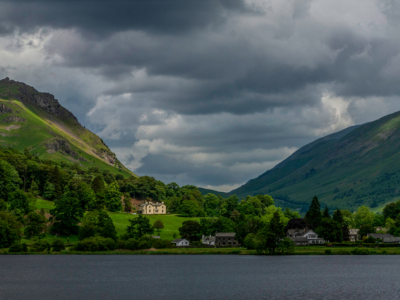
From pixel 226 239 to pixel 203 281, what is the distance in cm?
10218

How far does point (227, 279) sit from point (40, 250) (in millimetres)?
76159

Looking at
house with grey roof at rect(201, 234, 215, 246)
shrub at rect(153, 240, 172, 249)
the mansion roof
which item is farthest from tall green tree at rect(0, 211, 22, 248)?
the mansion roof

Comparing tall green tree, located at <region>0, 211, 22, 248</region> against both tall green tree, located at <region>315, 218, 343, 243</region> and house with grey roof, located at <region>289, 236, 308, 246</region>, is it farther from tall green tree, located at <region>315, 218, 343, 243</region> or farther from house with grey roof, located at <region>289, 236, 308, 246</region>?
tall green tree, located at <region>315, 218, 343, 243</region>

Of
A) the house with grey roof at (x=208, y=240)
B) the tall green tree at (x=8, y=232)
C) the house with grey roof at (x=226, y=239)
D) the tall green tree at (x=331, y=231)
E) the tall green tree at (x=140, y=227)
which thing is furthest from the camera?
the house with grey roof at (x=208, y=240)

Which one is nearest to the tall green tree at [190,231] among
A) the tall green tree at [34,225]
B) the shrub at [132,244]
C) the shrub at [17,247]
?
the shrub at [132,244]

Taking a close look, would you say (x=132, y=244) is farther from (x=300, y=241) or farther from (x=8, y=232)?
(x=300, y=241)

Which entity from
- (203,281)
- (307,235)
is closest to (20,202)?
(203,281)

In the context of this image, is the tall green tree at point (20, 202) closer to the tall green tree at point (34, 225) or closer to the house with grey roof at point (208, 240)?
the tall green tree at point (34, 225)

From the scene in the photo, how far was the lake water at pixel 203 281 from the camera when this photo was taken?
62.6 metres

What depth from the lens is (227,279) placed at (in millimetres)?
79938

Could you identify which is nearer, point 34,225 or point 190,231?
point 34,225

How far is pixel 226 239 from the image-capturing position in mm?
178750

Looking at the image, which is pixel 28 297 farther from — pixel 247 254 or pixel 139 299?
pixel 247 254

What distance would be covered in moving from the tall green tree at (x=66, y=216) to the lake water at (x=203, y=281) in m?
54.8
